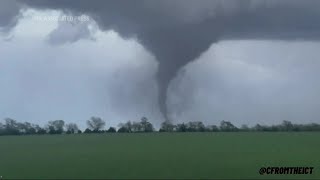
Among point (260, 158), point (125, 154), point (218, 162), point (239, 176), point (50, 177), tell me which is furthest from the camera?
point (125, 154)

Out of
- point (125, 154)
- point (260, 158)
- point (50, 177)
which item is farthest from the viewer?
point (125, 154)

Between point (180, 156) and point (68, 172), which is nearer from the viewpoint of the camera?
point (68, 172)

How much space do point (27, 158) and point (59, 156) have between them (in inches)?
294

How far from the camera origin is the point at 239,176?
80000 millimetres

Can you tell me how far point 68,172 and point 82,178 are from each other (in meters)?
6.52

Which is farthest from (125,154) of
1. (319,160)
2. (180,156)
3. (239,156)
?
(319,160)

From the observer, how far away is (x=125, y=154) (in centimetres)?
11288

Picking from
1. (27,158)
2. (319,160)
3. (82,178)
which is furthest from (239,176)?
(27,158)

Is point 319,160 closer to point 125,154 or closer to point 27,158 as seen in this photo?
point 125,154

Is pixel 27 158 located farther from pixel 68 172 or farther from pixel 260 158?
pixel 260 158

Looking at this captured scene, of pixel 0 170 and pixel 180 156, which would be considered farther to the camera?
pixel 180 156

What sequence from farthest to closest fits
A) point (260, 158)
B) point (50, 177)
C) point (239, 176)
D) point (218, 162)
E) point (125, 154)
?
point (125, 154) < point (260, 158) < point (218, 162) < point (239, 176) < point (50, 177)

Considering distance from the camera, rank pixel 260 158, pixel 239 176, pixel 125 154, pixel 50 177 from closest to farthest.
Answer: pixel 50 177 < pixel 239 176 < pixel 260 158 < pixel 125 154

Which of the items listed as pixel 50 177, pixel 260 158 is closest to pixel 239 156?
pixel 260 158
